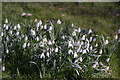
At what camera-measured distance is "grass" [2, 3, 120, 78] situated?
8.31 metres

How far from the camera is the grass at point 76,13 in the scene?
831cm

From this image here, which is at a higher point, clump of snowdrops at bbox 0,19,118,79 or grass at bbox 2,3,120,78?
grass at bbox 2,3,120,78

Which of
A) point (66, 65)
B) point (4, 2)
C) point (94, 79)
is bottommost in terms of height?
point (94, 79)

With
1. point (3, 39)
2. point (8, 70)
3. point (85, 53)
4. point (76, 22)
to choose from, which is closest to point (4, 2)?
point (76, 22)

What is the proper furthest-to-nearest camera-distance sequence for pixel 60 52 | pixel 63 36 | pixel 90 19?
pixel 90 19
pixel 63 36
pixel 60 52

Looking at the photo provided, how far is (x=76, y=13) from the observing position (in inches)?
380

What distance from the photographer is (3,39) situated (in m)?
5.81

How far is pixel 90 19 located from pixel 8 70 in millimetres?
4489

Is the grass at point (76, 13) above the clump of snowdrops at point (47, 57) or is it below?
above

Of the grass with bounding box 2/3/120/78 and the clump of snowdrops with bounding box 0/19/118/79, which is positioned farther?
the grass with bounding box 2/3/120/78

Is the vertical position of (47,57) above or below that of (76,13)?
below

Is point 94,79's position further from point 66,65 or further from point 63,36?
point 63,36

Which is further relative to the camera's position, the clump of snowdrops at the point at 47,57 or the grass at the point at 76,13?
the grass at the point at 76,13

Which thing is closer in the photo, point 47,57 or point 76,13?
point 47,57
